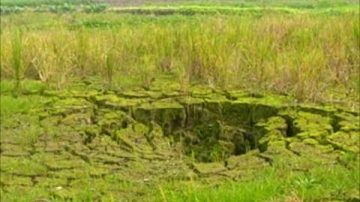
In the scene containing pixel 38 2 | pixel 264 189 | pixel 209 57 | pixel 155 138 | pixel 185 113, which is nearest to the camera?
pixel 264 189

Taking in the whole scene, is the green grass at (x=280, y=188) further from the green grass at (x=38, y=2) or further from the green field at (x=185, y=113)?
the green grass at (x=38, y=2)

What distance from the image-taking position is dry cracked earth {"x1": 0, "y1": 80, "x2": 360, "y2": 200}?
5.43m

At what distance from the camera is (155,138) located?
632 centimetres

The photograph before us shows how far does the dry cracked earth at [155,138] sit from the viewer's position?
5430 millimetres

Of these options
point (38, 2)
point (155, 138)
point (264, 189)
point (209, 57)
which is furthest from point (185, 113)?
point (38, 2)

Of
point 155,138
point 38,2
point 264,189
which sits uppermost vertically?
point 264,189

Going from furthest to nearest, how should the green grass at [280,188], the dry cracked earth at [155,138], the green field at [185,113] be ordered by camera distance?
1. the dry cracked earth at [155,138]
2. the green field at [185,113]
3. the green grass at [280,188]

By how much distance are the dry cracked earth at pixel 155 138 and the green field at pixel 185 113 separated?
0.04 feet

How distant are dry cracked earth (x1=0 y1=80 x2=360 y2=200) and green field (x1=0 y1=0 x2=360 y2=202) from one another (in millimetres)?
12

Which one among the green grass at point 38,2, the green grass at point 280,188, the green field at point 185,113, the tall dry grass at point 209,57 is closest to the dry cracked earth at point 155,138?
the green field at point 185,113

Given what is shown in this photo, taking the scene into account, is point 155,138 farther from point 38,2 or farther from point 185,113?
point 38,2

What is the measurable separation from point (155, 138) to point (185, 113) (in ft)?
1.78

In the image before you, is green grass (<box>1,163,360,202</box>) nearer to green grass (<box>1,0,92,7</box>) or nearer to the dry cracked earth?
the dry cracked earth

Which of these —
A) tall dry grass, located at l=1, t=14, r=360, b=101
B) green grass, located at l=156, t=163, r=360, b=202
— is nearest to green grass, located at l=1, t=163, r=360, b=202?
green grass, located at l=156, t=163, r=360, b=202
